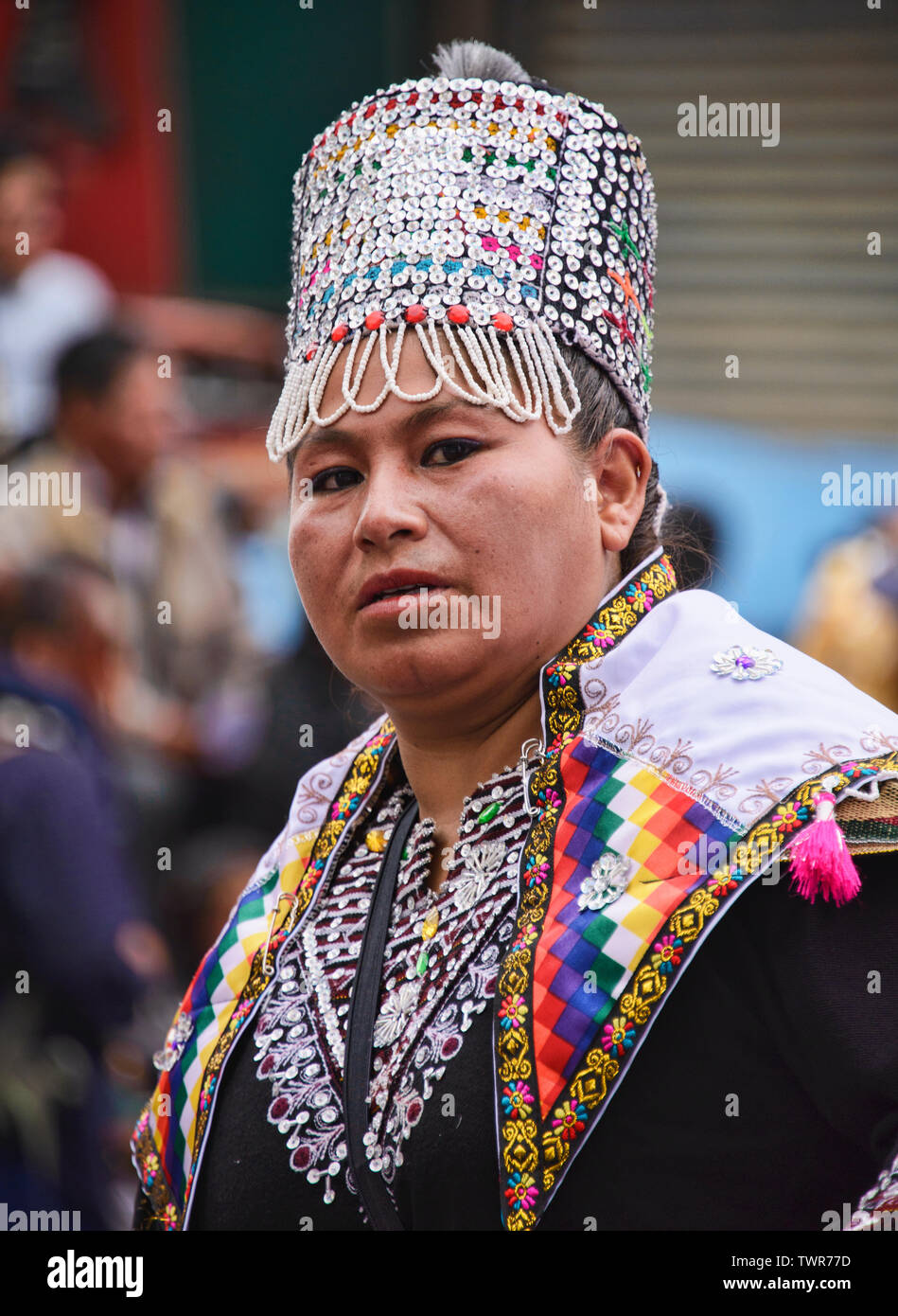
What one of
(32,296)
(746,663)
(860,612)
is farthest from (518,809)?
(32,296)

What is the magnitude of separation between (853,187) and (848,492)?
133 cm

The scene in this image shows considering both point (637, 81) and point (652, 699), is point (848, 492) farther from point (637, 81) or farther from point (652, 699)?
point (652, 699)

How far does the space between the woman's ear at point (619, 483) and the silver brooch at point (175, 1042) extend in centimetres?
90

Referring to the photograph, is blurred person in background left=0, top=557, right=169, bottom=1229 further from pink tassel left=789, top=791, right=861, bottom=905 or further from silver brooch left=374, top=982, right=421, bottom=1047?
pink tassel left=789, top=791, right=861, bottom=905

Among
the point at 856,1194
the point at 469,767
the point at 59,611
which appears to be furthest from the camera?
the point at 59,611

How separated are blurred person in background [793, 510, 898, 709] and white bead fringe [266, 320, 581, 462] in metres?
3.31

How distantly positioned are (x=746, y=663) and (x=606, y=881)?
317mm

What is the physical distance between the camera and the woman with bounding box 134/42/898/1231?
5.47ft

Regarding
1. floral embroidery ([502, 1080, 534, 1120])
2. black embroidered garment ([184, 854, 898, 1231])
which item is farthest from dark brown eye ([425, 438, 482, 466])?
floral embroidery ([502, 1080, 534, 1120])

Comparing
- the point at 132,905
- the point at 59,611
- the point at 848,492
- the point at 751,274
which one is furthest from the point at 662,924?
the point at 751,274

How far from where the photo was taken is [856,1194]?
165cm

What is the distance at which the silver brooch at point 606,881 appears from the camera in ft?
5.76

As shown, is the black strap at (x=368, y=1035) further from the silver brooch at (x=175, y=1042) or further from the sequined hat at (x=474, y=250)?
the sequined hat at (x=474, y=250)

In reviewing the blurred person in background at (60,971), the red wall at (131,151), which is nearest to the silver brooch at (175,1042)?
the blurred person in background at (60,971)
